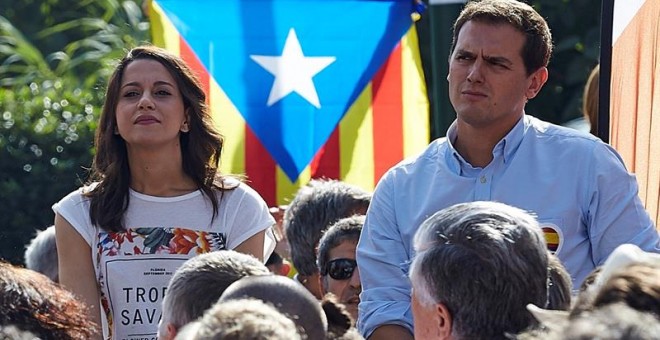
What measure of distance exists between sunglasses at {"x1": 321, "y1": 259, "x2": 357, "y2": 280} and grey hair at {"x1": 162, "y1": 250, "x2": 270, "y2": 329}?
1.42m

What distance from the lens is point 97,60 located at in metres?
12.2

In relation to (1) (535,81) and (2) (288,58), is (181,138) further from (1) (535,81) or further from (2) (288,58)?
(2) (288,58)

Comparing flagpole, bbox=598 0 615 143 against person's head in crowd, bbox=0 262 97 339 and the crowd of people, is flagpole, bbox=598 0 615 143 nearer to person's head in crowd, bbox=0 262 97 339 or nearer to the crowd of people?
the crowd of people

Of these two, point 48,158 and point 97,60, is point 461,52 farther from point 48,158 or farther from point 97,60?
point 97,60

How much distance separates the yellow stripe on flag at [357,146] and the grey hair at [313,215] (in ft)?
5.40

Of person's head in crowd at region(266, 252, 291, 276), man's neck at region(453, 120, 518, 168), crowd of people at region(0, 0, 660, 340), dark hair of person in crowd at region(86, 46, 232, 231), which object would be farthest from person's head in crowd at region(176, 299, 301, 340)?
person's head in crowd at region(266, 252, 291, 276)

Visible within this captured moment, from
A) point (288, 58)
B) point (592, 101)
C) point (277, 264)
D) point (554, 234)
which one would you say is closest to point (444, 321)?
point (554, 234)

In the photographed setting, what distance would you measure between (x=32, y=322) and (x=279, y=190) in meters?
3.90

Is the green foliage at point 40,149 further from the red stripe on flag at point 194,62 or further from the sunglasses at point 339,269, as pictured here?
the sunglasses at point 339,269

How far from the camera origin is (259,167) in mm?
6762

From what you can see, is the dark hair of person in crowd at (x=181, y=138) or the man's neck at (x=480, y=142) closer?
the man's neck at (x=480, y=142)

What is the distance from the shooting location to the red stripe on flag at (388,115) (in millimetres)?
7031

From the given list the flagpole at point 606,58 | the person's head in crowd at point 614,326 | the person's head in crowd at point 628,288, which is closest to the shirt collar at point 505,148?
the flagpole at point 606,58

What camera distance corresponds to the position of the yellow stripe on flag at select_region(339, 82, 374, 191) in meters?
6.96
